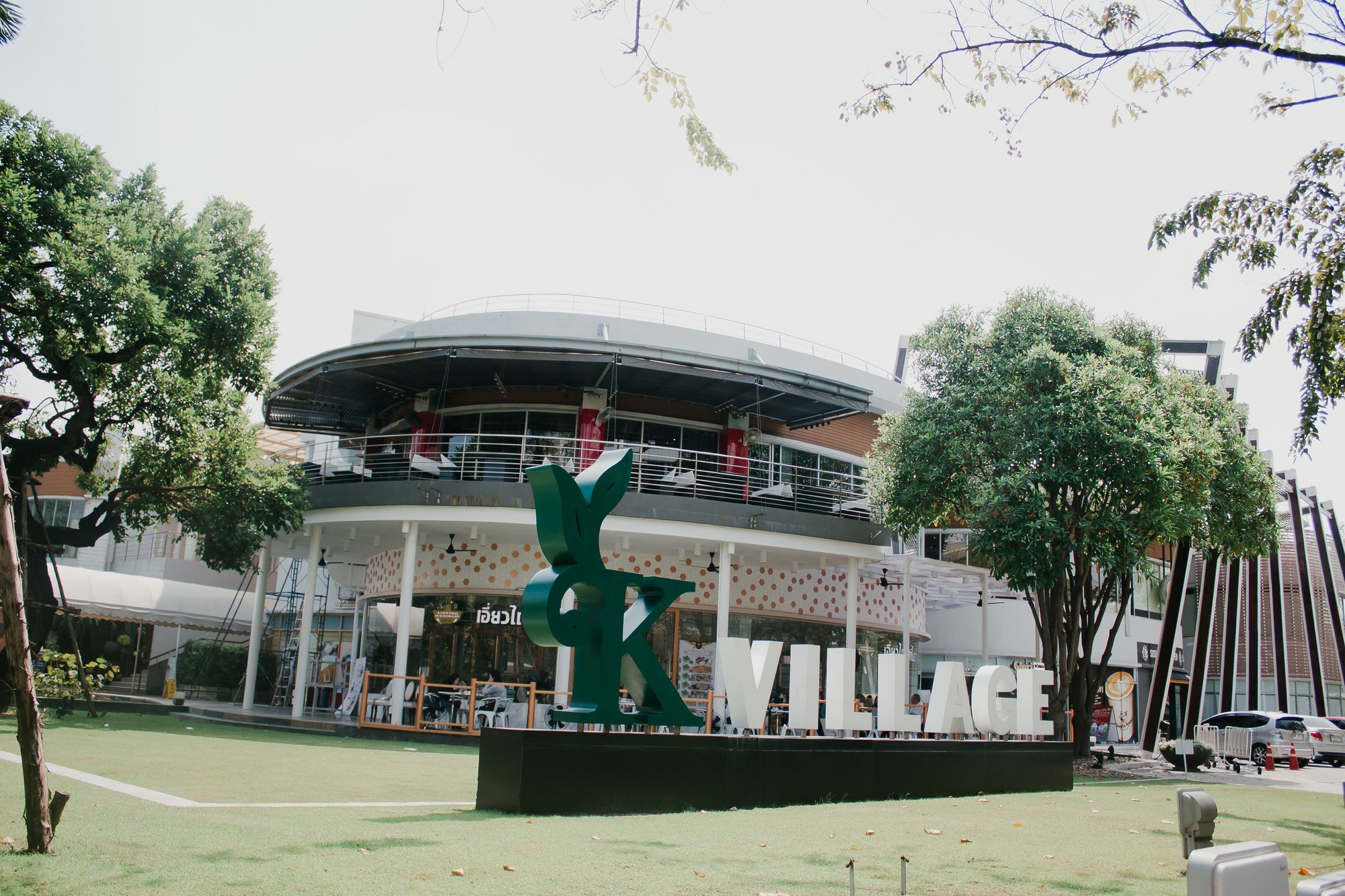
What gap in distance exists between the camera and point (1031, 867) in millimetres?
6754

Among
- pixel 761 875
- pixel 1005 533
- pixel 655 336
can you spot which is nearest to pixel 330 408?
pixel 655 336

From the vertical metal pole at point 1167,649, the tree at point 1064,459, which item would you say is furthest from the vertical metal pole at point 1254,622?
the tree at point 1064,459

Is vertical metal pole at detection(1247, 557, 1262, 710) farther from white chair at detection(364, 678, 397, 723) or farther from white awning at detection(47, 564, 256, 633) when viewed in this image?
white awning at detection(47, 564, 256, 633)

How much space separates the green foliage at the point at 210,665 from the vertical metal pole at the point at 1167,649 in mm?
25390

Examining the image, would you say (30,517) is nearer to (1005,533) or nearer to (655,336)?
(655,336)

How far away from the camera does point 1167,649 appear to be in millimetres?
27469

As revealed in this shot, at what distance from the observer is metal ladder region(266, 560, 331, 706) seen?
27.9 meters

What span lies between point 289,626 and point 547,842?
1112 inches

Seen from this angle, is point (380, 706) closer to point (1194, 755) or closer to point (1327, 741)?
point (1194, 755)

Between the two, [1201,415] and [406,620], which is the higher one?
[1201,415]

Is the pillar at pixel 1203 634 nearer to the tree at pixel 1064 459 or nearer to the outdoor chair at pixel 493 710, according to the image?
the tree at pixel 1064 459

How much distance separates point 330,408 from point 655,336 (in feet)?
26.7

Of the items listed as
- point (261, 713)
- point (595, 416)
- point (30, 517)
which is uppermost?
point (595, 416)

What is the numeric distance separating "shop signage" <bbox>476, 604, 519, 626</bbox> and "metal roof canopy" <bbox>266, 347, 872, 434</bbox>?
183 inches
